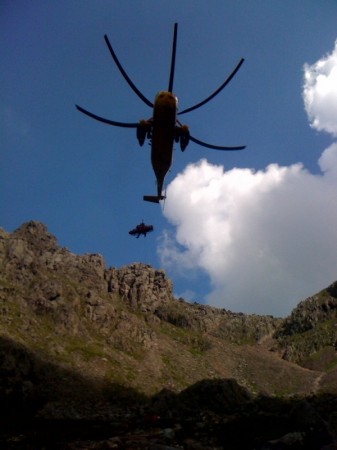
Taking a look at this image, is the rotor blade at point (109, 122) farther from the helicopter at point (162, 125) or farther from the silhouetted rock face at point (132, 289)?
the silhouetted rock face at point (132, 289)

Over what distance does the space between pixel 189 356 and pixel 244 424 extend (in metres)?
151

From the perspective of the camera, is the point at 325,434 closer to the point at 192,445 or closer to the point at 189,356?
the point at 192,445

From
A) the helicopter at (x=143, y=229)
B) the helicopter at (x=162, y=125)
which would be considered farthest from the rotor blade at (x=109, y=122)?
the helicopter at (x=143, y=229)

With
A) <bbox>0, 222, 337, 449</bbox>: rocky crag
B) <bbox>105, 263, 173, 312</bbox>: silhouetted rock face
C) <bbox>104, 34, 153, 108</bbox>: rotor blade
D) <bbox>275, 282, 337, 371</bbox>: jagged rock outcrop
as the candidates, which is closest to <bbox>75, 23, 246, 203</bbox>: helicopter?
<bbox>104, 34, 153, 108</bbox>: rotor blade

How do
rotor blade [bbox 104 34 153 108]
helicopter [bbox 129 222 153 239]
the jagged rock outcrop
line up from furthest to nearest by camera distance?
the jagged rock outcrop, helicopter [bbox 129 222 153 239], rotor blade [bbox 104 34 153 108]

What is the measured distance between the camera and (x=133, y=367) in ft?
418

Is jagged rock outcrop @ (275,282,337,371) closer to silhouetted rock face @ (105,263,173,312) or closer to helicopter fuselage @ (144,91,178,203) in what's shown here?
silhouetted rock face @ (105,263,173,312)

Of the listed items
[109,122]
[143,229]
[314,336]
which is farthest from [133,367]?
[109,122]

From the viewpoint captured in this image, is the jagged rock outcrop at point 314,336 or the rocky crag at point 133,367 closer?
the rocky crag at point 133,367

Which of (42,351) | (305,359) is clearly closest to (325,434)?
(42,351)

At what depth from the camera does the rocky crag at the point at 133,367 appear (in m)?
18.8

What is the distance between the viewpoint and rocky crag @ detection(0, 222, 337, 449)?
739 inches

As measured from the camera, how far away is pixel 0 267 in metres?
149

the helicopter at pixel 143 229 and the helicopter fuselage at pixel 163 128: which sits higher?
the helicopter at pixel 143 229
